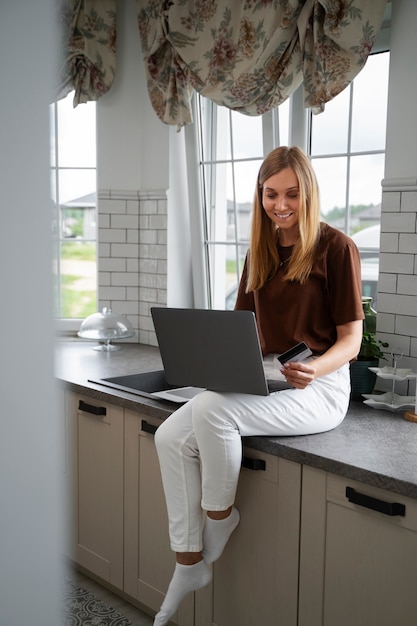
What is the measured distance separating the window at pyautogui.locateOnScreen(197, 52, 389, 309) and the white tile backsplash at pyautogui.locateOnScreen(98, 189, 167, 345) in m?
0.34

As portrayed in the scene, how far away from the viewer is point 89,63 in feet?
12.1

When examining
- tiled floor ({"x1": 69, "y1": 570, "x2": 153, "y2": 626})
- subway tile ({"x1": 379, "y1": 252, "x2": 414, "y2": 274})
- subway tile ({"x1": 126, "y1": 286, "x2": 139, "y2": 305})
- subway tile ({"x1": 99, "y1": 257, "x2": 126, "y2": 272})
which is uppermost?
subway tile ({"x1": 379, "y1": 252, "x2": 414, "y2": 274})

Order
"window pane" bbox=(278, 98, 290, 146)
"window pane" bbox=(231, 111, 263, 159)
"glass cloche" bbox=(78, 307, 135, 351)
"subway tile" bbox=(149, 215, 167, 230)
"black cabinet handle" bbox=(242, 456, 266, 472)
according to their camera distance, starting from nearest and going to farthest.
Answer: "black cabinet handle" bbox=(242, 456, 266, 472) < "window pane" bbox=(278, 98, 290, 146) < "window pane" bbox=(231, 111, 263, 159) < "glass cloche" bbox=(78, 307, 135, 351) < "subway tile" bbox=(149, 215, 167, 230)

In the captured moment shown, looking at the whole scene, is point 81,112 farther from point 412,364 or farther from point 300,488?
point 300,488

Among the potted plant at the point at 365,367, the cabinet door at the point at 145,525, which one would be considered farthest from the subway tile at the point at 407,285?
the cabinet door at the point at 145,525

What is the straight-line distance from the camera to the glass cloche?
3.55 m

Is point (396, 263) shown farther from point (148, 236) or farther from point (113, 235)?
point (113, 235)

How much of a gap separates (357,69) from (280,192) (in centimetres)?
62

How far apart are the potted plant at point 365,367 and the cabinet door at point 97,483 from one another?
0.92m

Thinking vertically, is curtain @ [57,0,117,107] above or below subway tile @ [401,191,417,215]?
above

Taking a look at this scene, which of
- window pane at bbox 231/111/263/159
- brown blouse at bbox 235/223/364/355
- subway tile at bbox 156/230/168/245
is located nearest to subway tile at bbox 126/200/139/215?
subway tile at bbox 156/230/168/245

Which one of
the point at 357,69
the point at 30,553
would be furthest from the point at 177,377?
the point at 30,553

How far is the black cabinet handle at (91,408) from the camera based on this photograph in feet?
8.96

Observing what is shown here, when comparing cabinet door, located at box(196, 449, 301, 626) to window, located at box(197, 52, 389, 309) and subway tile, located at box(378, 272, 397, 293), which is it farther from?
window, located at box(197, 52, 389, 309)
